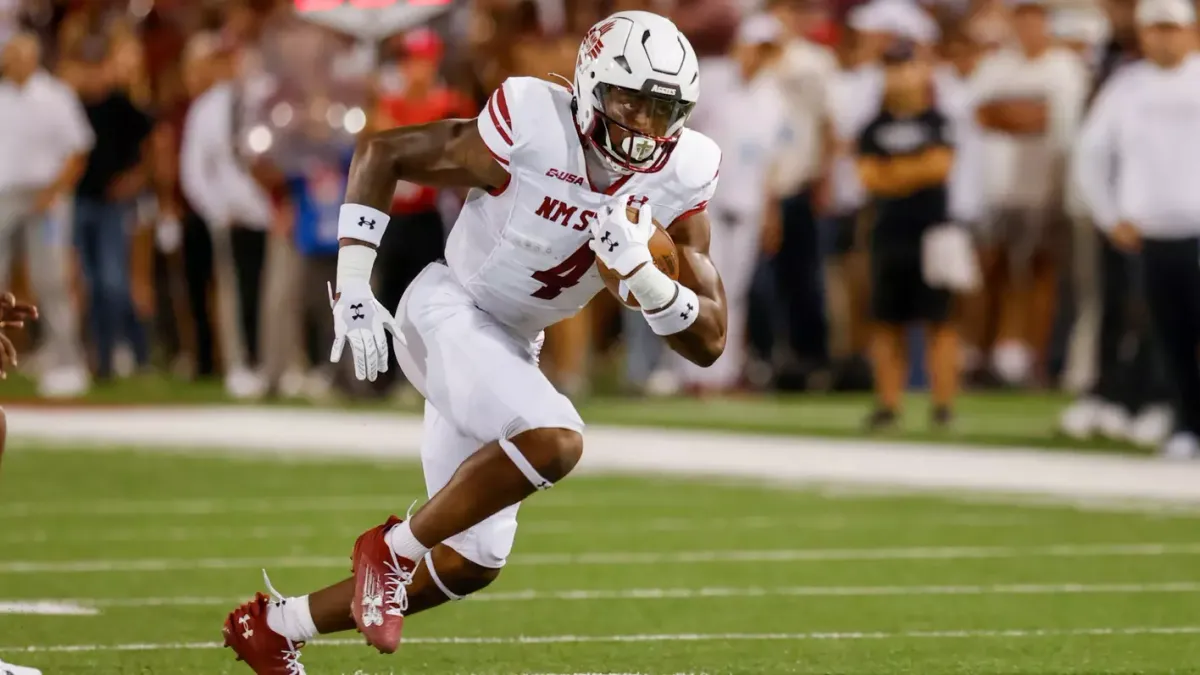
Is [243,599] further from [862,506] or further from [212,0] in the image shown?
[212,0]

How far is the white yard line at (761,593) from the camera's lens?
6762 millimetres

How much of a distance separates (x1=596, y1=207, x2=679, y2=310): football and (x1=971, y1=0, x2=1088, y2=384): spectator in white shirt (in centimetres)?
899

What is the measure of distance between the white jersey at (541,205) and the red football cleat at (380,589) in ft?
2.27

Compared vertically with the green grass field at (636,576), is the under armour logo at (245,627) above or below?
above

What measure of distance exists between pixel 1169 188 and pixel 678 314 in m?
6.06

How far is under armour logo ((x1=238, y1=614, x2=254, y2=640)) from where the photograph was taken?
16.9 feet

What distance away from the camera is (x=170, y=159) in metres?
15.0

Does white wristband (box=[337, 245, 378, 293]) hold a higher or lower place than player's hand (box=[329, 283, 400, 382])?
higher

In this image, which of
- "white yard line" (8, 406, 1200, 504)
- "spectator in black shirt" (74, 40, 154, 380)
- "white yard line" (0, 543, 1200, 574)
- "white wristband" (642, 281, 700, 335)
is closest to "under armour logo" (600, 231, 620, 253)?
"white wristband" (642, 281, 700, 335)

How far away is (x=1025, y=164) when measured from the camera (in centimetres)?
1409

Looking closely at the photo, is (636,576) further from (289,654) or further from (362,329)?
(362,329)

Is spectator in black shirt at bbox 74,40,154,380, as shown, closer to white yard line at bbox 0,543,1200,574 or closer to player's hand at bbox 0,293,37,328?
white yard line at bbox 0,543,1200,574

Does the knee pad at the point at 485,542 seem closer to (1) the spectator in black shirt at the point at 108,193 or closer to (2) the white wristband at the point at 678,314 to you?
(2) the white wristband at the point at 678,314

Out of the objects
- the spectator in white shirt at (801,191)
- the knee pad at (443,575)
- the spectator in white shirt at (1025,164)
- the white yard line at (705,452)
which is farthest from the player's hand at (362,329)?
the spectator in white shirt at (1025,164)
